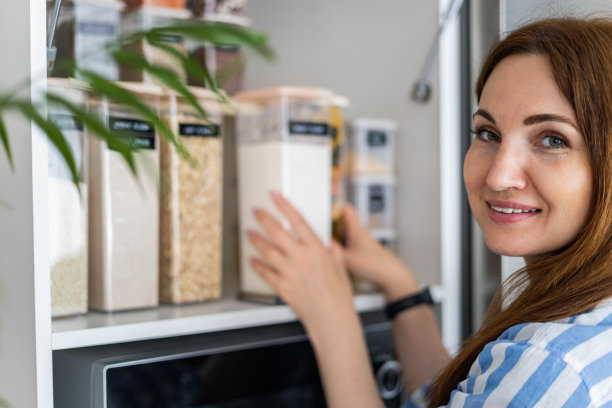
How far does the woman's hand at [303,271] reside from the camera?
3.45ft

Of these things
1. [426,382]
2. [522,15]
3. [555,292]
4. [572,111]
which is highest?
[522,15]

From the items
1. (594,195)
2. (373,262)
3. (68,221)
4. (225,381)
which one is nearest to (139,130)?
(68,221)

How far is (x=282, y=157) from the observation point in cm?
112

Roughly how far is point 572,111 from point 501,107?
92 millimetres

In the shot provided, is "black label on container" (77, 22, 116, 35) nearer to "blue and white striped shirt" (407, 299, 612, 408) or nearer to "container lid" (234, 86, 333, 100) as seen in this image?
"container lid" (234, 86, 333, 100)

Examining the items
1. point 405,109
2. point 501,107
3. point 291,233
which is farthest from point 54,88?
point 405,109

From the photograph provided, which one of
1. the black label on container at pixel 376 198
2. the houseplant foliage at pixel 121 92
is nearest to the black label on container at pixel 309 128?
the black label on container at pixel 376 198

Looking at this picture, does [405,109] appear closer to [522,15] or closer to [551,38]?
[522,15]

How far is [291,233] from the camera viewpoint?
44.4 inches

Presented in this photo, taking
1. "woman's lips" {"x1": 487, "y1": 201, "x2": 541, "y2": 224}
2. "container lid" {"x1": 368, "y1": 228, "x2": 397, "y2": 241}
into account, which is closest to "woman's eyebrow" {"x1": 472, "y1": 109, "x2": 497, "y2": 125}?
"woman's lips" {"x1": 487, "y1": 201, "x2": 541, "y2": 224}

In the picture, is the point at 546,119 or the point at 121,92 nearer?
the point at 121,92

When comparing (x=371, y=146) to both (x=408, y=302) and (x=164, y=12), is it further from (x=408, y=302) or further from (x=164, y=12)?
(x=164, y=12)

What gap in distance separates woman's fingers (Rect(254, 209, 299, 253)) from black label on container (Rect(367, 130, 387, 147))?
301 millimetres

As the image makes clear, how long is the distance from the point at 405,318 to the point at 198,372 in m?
0.40
